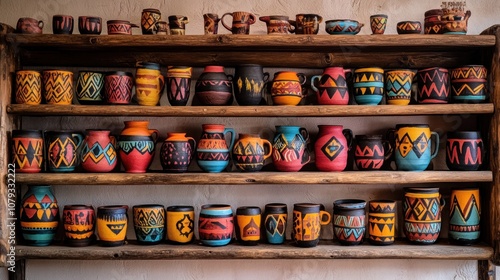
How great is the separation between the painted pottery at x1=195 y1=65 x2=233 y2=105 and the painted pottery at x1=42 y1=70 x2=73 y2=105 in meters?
0.50

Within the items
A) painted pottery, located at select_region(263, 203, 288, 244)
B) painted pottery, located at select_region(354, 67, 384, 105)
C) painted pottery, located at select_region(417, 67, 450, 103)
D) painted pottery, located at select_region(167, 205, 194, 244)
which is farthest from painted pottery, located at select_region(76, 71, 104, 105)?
painted pottery, located at select_region(417, 67, 450, 103)

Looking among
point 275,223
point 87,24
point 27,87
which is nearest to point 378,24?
point 275,223

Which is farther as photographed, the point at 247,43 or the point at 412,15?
the point at 412,15

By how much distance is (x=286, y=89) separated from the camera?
2.19 metres

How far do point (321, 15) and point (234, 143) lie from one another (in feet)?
2.21

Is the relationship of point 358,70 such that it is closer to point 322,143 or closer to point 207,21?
point 322,143

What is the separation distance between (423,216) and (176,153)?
0.97 m

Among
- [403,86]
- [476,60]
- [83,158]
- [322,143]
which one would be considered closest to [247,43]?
[322,143]

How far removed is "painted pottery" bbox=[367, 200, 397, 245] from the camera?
7.14ft

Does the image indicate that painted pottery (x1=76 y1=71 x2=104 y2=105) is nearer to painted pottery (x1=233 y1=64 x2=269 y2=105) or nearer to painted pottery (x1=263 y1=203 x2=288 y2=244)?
painted pottery (x1=233 y1=64 x2=269 y2=105)

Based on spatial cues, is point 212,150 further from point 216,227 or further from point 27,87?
point 27,87

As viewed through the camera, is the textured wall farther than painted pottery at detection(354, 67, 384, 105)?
Yes

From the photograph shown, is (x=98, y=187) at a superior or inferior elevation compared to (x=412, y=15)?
inferior

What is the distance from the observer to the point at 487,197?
2244 mm
